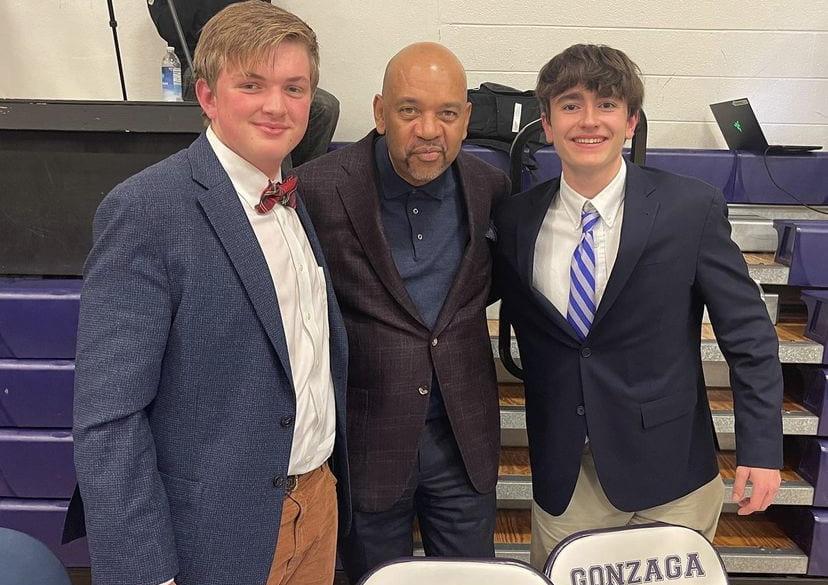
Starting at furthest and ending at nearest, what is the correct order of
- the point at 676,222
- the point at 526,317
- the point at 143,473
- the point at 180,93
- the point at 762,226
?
the point at 180,93, the point at 762,226, the point at 526,317, the point at 676,222, the point at 143,473

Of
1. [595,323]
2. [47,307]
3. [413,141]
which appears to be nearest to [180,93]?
[47,307]

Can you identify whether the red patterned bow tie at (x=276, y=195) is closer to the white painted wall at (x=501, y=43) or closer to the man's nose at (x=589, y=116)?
the man's nose at (x=589, y=116)

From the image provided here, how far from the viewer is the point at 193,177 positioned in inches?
39.7

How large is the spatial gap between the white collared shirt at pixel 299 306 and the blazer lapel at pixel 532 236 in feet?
1.56

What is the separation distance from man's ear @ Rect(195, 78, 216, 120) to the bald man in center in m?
0.40

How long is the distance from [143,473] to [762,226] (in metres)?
2.74

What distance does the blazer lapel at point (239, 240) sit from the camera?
39.2 inches

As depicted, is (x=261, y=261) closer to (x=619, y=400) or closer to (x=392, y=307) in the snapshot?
(x=392, y=307)

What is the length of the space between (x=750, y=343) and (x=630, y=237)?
35 centimetres

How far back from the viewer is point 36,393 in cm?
213

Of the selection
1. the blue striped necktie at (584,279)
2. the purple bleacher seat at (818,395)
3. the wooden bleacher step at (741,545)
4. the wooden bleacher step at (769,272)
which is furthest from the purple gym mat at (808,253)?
the blue striped necktie at (584,279)

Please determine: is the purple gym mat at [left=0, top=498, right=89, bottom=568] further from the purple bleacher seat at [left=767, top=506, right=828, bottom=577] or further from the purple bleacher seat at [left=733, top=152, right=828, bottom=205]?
the purple bleacher seat at [left=733, top=152, right=828, bottom=205]

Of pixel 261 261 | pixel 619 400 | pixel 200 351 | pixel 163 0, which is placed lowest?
pixel 619 400

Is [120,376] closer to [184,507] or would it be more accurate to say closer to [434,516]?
[184,507]
